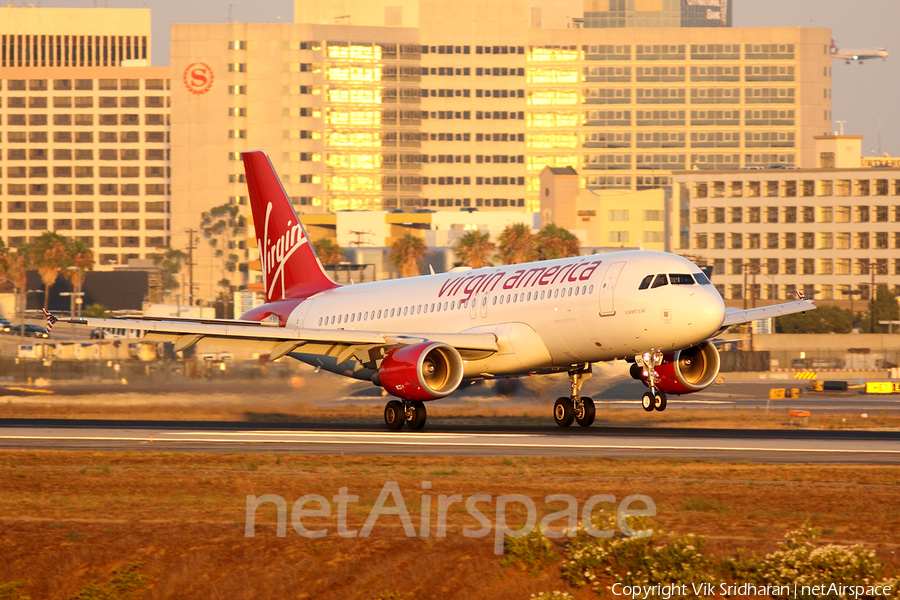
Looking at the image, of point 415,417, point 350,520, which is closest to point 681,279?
point 415,417

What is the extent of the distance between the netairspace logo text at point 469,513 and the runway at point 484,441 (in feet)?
22.5

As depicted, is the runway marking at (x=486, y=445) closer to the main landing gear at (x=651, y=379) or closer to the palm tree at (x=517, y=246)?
the main landing gear at (x=651, y=379)

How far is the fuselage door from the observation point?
3359 cm

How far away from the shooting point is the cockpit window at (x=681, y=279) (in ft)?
108

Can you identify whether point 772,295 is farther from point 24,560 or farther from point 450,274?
point 24,560

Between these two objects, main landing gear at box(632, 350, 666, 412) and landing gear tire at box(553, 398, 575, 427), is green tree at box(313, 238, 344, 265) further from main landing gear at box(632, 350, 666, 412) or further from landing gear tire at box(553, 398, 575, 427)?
main landing gear at box(632, 350, 666, 412)

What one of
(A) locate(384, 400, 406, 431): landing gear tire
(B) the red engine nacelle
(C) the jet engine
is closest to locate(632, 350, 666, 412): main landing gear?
(C) the jet engine

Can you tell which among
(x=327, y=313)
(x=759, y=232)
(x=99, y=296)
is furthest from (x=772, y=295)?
(x=327, y=313)

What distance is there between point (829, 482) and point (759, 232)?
505 ft

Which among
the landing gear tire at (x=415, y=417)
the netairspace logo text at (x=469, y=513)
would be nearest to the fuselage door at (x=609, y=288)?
the landing gear tire at (x=415, y=417)

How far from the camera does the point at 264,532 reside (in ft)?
62.9

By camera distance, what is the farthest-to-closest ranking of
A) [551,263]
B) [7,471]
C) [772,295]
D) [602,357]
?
[772,295]
[551,263]
[602,357]
[7,471]

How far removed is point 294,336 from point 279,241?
11.5 meters

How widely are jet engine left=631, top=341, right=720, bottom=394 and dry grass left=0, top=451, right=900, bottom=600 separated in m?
10.2
